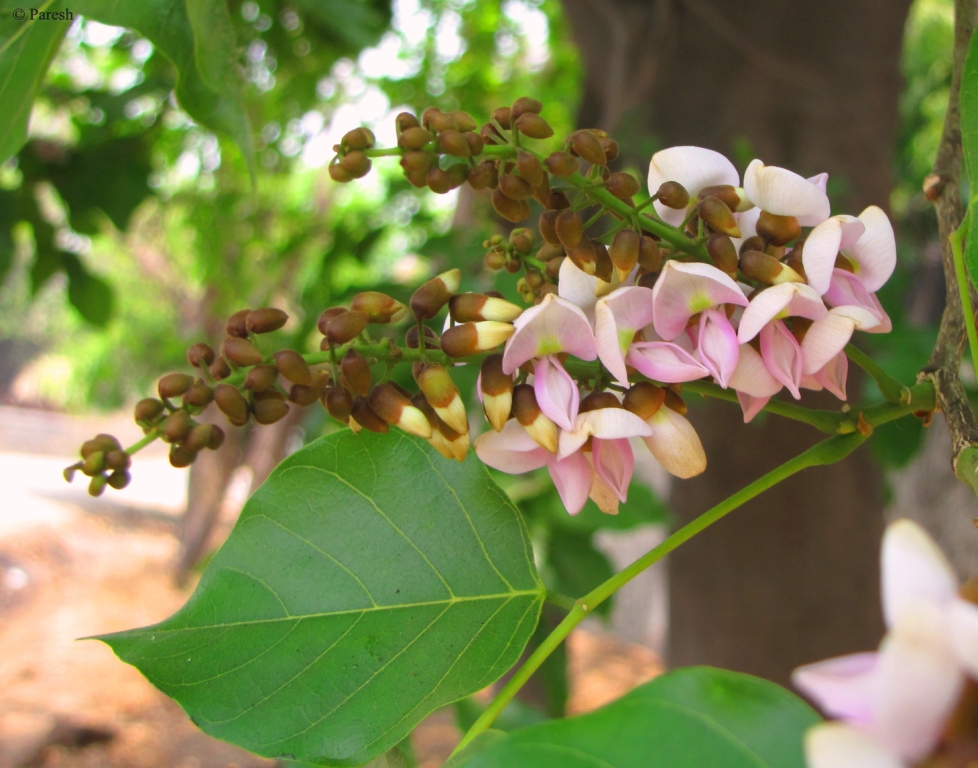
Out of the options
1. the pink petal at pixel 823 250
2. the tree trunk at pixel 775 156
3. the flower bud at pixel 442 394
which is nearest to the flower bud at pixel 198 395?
the flower bud at pixel 442 394

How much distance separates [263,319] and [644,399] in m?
0.22

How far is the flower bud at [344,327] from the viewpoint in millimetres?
418

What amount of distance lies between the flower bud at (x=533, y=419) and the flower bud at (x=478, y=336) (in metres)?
0.03

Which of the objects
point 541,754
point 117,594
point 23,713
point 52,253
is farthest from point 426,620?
point 117,594

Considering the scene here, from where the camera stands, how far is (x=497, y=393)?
421 mm

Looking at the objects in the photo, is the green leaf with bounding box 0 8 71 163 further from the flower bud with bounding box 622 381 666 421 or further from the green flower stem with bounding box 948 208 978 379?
the green flower stem with bounding box 948 208 978 379

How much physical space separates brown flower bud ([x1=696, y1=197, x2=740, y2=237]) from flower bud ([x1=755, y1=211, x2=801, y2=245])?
30 millimetres

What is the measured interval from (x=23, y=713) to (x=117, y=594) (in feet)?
4.59

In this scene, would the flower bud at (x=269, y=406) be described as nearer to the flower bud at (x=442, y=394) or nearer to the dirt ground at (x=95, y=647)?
the flower bud at (x=442, y=394)

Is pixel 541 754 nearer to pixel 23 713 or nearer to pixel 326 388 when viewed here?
pixel 326 388

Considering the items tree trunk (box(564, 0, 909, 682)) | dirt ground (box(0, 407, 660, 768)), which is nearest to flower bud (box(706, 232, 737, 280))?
tree trunk (box(564, 0, 909, 682))

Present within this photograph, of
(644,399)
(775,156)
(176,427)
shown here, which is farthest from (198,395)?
(775,156)

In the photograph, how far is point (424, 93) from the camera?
2.80 meters

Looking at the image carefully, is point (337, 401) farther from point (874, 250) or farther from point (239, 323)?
point (874, 250)
